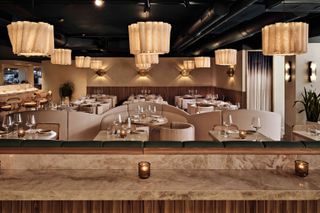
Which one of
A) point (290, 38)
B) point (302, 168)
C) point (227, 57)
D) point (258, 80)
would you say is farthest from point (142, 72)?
point (302, 168)

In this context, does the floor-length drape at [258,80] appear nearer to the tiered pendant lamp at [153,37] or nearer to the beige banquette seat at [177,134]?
the beige banquette seat at [177,134]

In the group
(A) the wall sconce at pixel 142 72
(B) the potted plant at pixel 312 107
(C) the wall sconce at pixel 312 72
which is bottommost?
(B) the potted plant at pixel 312 107

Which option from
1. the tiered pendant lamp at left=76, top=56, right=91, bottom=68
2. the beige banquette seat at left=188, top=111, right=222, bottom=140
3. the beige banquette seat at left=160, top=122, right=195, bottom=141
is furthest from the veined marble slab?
the tiered pendant lamp at left=76, top=56, right=91, bottom=68

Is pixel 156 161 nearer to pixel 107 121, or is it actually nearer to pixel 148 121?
pixel 148 121

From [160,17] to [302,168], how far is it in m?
7.48

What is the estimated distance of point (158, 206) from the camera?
2299 millimetres

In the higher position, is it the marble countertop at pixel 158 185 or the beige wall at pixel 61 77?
the beige wall at pixel 61 77

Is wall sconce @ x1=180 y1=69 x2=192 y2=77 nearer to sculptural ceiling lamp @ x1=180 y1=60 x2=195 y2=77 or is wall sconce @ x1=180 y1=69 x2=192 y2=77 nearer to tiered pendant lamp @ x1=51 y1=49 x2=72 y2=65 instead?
sculptural ceiling lamp @ x1=180 y1=60 x2=195 y2=77

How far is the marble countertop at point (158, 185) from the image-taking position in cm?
192

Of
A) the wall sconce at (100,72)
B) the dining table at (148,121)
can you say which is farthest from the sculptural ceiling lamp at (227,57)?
the wall sconce at (100,72)

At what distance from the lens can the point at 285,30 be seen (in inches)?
164

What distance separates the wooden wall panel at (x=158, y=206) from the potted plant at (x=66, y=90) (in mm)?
14010

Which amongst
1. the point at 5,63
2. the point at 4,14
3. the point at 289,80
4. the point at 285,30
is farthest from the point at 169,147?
the point at 5,63

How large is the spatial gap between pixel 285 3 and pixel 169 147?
3.28m
